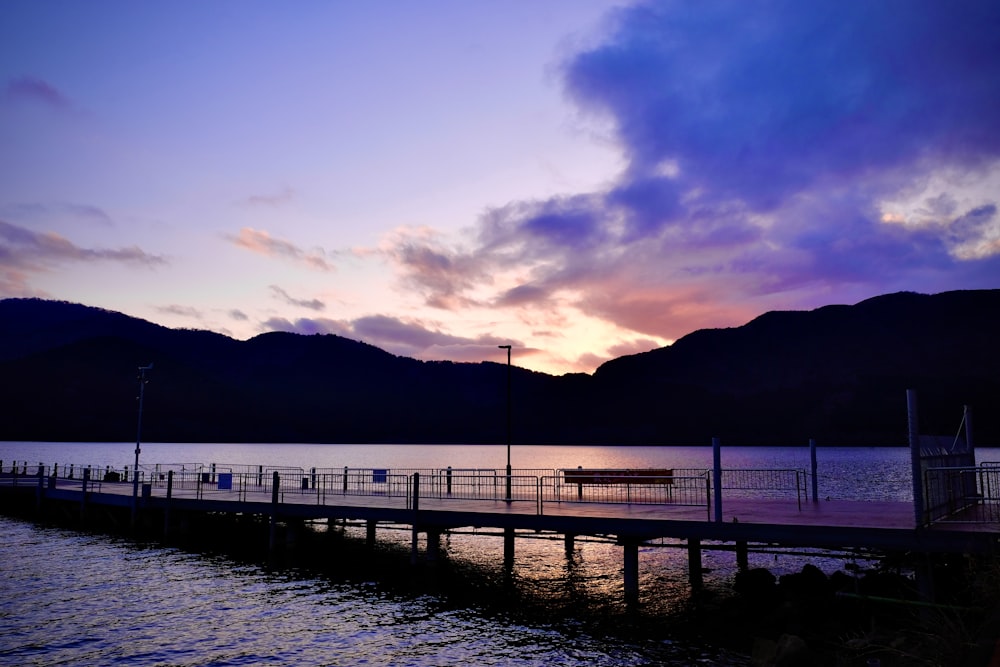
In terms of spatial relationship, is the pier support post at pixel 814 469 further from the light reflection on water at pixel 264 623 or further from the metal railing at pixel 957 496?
the light reflection on water at pixel 264 623

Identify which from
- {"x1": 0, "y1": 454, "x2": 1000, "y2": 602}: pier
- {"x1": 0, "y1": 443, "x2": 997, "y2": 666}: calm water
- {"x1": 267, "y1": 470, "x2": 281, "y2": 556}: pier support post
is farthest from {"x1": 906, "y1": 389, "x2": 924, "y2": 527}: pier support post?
{"x1": 267, "y1": 470, "x2": 281, "y2": 556}: pier support post

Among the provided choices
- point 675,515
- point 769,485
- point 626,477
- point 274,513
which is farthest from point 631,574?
point 769,485

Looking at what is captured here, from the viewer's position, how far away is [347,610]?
2658cm

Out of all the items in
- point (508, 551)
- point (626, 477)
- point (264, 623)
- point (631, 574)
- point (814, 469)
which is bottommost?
point (264, 623)

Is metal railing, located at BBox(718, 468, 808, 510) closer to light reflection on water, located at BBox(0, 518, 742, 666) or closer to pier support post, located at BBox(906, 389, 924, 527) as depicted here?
pier support post, located at BBox(906, 389, 924, 527)

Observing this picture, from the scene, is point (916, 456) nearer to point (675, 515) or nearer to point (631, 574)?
point (675, 515)

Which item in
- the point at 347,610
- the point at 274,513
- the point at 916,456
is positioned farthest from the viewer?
the point at 274,513

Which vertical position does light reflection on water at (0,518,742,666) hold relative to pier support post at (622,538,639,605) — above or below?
below

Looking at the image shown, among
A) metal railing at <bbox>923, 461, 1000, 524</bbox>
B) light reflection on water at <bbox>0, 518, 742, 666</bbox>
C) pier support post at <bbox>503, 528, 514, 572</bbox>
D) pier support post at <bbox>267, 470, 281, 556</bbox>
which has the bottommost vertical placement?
light reflection on water at <bbox>0, 518, 742, 666</bbox>

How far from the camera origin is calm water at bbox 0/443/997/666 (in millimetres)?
21125

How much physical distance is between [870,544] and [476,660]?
437 inches

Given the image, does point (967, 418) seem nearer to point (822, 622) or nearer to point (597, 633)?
point (822, 622)

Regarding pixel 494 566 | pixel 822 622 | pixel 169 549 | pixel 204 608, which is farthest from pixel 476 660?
pixel 169 549

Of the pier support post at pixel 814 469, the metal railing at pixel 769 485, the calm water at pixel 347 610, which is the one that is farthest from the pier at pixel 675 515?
the calm water at pixel 347 610
